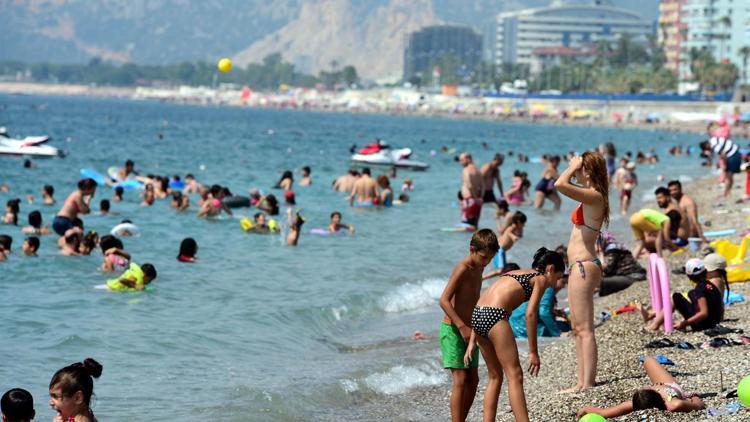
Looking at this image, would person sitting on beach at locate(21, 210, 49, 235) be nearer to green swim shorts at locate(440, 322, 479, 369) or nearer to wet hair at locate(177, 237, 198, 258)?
wet hair at locate(177, 237, 198, 258)

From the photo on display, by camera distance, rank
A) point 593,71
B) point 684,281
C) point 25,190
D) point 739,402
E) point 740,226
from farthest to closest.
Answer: point 593,71 → point 25,190 → point 740,226 → point 684,281 → point 739,402

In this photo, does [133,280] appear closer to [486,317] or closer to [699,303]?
[699,303]

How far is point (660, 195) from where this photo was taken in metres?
16.1

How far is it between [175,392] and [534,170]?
36.4 metres

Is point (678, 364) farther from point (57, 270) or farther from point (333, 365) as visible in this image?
point (57, 270)

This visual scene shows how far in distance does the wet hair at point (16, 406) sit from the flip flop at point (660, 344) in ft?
18.6

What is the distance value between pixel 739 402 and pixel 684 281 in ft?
20.4

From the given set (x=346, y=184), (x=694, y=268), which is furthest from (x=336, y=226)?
(x=694, y=268)

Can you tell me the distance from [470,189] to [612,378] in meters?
11.8

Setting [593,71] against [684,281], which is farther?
[593,71]

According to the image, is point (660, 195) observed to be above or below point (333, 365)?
above

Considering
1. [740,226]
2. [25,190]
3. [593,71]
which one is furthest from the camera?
[593,71]

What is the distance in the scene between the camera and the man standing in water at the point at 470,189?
20.3 meters

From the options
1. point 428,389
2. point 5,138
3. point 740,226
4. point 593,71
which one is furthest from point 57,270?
point 593,71
